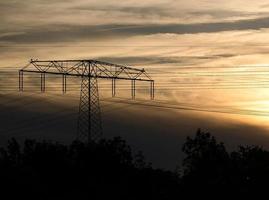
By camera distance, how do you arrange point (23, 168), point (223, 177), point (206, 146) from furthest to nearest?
point (206, 146) < point (223, 177) < point (23, 168)

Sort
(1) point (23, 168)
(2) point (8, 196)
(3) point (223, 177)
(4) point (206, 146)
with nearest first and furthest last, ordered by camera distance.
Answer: (2) point (8, 196) → (1) point (23, 168) → (3) point (223, 177) → (4) point (206, 146)

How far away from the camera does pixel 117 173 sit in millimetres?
87875

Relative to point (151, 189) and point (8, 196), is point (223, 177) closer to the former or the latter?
point (151, 189)

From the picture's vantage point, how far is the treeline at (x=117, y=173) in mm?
79812

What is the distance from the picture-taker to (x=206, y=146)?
325ft

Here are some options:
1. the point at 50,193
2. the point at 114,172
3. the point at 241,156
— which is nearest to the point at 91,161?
the point at 114,172

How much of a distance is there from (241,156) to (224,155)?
604 cm

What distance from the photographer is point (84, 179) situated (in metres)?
83.2

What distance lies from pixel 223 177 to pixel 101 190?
660 inches

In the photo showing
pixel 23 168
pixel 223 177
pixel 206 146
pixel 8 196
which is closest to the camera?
pixel 8 196

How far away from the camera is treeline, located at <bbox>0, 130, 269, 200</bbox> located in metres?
79.8

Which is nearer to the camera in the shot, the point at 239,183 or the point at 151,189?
the point at 151,189

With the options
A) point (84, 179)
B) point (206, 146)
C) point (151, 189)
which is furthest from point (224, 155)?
point (84, 179)

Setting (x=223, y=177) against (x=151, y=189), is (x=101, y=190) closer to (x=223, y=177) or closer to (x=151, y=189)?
(x=151, y=189)
